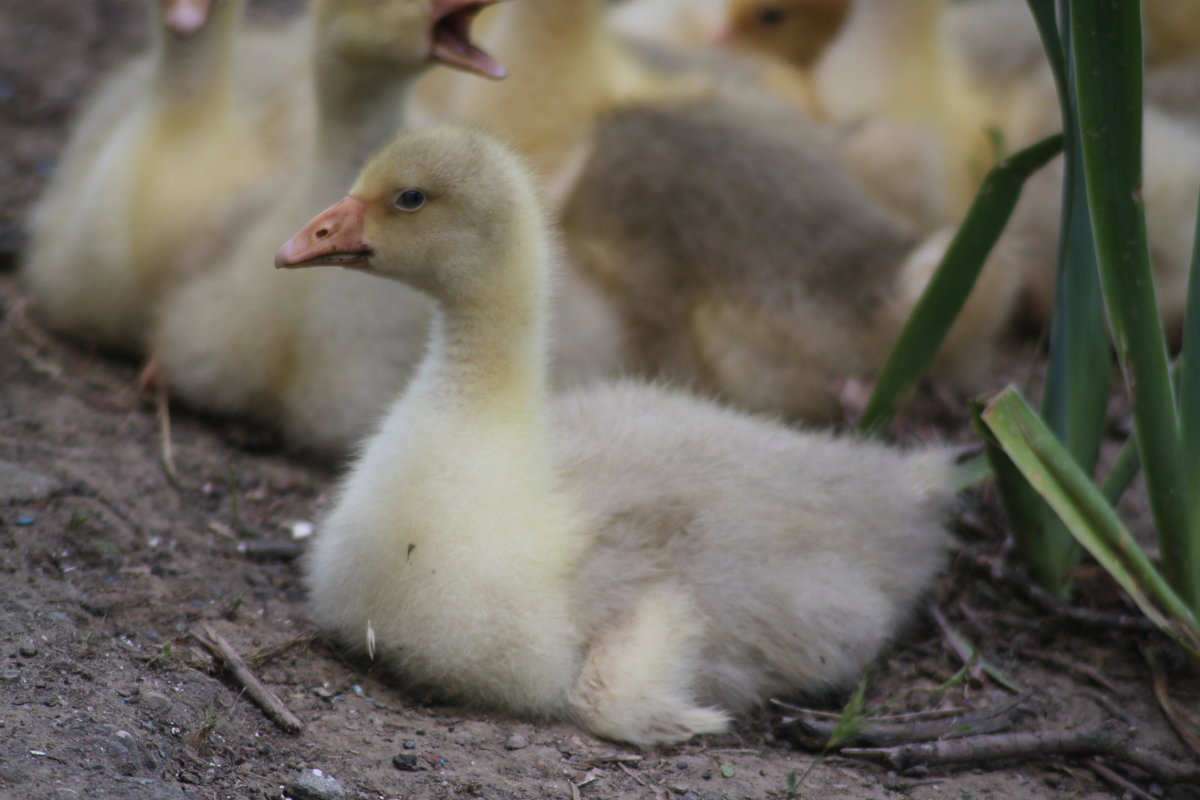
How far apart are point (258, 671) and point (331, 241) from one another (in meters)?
0.73

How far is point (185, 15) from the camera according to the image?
141 inches

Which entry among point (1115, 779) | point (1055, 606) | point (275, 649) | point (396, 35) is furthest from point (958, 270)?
point (275, 649)

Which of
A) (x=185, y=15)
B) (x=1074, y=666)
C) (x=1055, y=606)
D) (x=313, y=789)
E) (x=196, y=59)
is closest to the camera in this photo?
(x=313, y=789)

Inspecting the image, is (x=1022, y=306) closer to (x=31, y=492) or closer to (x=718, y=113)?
(x=718, y=113)

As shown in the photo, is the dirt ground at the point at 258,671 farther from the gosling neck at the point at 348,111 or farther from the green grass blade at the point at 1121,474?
the gosling neck at the point at 348,111

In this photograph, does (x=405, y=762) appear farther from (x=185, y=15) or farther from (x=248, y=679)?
(x=185, y=15)

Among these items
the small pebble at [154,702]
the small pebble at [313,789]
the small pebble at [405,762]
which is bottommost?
the small pebble at [405,762]

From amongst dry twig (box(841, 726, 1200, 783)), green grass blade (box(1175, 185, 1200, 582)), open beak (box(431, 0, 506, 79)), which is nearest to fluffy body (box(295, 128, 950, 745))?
dry twig (box(841, 726, 1200, 783))

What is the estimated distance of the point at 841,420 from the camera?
375cm

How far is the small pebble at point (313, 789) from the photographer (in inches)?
87.5

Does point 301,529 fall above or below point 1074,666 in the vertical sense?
below

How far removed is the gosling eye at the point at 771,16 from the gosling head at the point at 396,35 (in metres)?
1.94

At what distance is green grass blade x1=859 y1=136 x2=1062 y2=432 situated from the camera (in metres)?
2.78

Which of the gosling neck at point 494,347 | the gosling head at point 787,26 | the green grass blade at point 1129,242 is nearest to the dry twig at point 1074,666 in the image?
the green grass blade at point 1129,242
